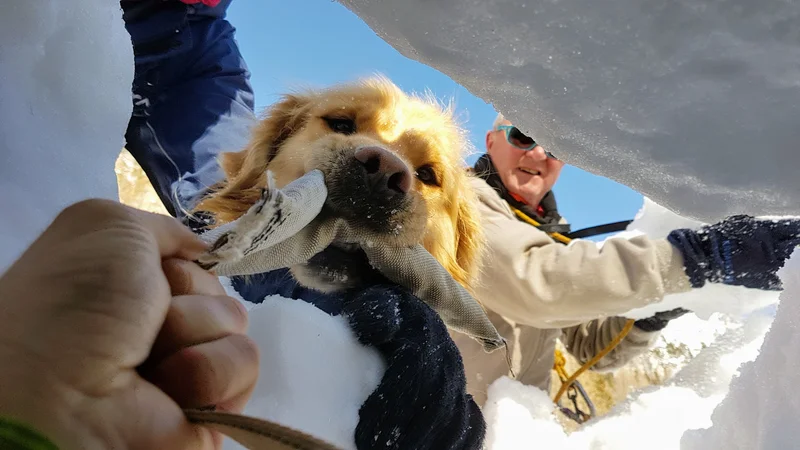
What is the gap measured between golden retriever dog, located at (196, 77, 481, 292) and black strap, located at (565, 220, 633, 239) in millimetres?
918

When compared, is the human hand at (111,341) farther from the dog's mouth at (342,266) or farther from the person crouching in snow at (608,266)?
the person crouching in snow at (608,266)

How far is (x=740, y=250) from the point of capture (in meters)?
1.38

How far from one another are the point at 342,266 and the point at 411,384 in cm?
25

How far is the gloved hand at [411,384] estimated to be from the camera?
55 cm

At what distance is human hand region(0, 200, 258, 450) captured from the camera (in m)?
0.24

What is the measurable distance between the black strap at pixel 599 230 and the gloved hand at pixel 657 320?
0.38 meters

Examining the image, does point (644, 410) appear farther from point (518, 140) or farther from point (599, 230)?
point (518, 140)

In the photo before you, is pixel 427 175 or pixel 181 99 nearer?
pixel 427 175

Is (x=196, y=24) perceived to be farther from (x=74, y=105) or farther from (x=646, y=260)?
(x=646, y=260)

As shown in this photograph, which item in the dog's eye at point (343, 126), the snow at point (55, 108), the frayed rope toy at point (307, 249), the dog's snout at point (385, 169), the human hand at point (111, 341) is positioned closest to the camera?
the human hand at point (111, 341)

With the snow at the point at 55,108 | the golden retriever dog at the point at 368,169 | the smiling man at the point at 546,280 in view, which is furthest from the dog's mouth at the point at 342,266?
the smiling man at the point at 546,280

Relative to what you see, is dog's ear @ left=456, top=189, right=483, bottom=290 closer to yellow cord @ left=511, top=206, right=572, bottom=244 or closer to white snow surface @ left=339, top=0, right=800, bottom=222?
yellow cord @ left=511, top=206, right=572, bottom=244

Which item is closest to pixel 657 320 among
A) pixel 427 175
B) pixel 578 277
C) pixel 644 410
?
pixel 644 410

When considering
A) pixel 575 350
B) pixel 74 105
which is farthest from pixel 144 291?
pixel 575 350
